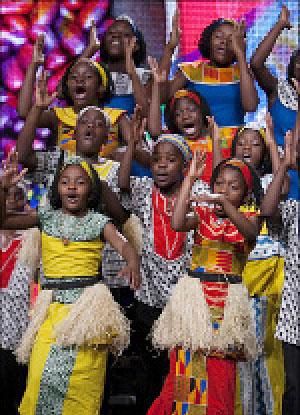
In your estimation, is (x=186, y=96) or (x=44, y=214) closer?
(x=44, y=214)

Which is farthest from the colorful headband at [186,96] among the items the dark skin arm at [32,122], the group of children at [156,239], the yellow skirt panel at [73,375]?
the yellow skirt panel at [73,375]

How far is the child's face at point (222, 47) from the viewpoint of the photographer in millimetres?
6012

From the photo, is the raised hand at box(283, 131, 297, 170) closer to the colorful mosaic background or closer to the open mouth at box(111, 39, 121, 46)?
the open mouth at box(111, 39, 121, 46)

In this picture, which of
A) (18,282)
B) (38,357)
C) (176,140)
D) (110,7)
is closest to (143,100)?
(176,140)

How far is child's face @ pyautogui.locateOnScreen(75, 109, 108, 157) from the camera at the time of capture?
5.59 metres

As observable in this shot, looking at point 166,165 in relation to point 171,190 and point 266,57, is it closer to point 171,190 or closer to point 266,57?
point 171,190

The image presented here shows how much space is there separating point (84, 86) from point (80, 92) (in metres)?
0.05

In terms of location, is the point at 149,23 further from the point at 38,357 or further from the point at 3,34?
the point at 38,357

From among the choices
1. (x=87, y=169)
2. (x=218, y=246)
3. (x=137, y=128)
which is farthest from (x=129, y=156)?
(x=218, y=246)

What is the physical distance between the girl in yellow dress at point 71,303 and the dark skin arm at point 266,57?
1502 millimetres

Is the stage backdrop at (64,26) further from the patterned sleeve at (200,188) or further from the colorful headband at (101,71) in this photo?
the patterned sleeve at (200,188)

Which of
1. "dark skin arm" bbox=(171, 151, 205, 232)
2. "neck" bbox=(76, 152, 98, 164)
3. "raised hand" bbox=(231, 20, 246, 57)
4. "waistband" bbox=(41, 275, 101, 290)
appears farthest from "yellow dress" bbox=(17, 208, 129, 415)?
"raised hand" bbox=(231, 20, 246, 57)

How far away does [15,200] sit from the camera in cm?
616

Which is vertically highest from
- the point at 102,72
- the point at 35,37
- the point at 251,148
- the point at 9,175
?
the point at 35,37
